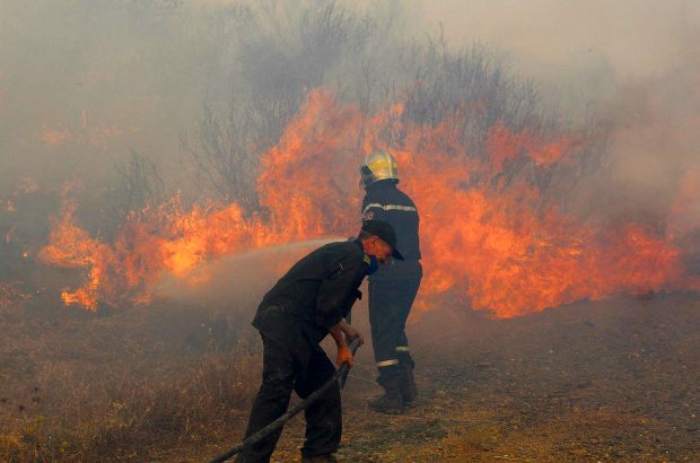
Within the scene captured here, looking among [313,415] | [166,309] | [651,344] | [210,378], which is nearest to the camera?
[313,415]

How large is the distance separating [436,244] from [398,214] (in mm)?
4371

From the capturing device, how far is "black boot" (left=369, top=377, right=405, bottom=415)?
5773 mm

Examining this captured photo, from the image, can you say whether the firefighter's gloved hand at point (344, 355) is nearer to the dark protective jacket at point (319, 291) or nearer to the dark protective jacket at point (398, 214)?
the dark protective jacket at point (319, 291)

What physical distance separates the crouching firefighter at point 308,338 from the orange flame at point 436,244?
6.71m

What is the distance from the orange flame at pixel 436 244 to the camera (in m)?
10.4

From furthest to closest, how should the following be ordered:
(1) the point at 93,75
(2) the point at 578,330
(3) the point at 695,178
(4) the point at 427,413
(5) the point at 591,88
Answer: (1) the point at 93,75, (5) the point at 591,88, (3) the point at 695,178, (2) the point at 578,330, (4) the point at 427,413

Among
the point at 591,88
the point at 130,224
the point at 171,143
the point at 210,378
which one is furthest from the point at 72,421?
the point at 171,143

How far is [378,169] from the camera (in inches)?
263

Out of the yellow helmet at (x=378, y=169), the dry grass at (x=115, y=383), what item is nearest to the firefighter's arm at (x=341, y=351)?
the dry grass at (x=115, y=383)

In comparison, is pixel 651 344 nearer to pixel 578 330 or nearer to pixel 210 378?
pixel 578 330

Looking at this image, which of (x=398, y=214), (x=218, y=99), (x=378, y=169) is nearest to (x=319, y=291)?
(x=398, y=214)

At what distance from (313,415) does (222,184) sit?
14.6m

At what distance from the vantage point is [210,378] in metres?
6.16

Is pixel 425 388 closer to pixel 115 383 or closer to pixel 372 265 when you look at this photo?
pixel 372 265
